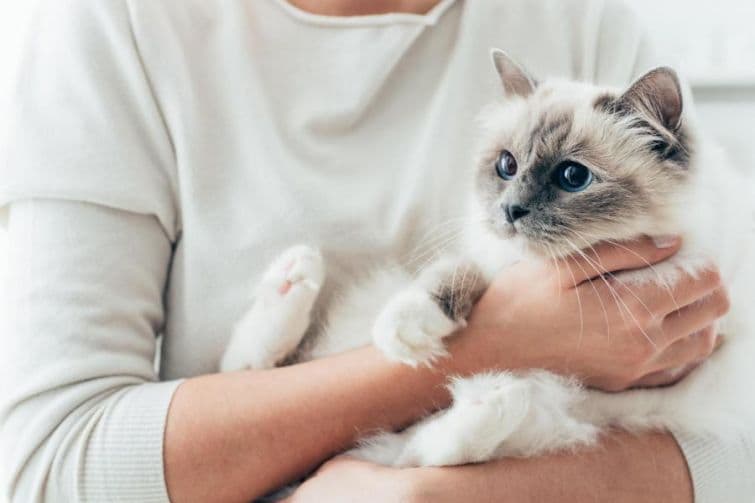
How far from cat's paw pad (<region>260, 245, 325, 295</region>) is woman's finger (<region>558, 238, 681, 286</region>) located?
433 millimetres

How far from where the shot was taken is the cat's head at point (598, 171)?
98cm

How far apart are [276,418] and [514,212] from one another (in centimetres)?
49

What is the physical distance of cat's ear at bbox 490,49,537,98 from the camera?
45.7 inches

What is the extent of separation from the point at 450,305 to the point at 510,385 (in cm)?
16

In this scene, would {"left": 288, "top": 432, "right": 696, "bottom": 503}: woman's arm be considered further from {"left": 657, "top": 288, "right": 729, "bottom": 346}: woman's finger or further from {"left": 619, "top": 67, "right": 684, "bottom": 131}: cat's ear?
{"left": 619, "top": 67, "right": 684, "bottom": 131}: cat's ear

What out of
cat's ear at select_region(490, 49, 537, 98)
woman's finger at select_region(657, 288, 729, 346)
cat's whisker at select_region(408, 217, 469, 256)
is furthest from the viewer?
cat's whisker at select_region(408, 217, 469, 256)

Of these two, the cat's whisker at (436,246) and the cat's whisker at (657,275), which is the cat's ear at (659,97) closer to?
the cat's whisker at (657,275)

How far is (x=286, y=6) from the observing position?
125 cm

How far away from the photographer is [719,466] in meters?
1.06

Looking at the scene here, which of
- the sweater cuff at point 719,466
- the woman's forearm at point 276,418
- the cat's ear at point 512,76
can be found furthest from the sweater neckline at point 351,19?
the sweater cuff at point 719,466

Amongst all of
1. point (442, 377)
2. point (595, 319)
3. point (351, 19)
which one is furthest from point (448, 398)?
point (351, 19)

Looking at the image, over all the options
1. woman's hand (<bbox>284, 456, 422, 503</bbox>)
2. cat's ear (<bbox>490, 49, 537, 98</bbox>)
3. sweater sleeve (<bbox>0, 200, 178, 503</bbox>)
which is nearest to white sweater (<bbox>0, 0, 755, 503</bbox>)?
sweater sleeve (<bbox>0, 200, 178, 503</bbox>)

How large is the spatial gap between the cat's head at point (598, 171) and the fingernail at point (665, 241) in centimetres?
2

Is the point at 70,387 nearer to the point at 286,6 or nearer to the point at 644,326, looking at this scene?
the point at 286,6
